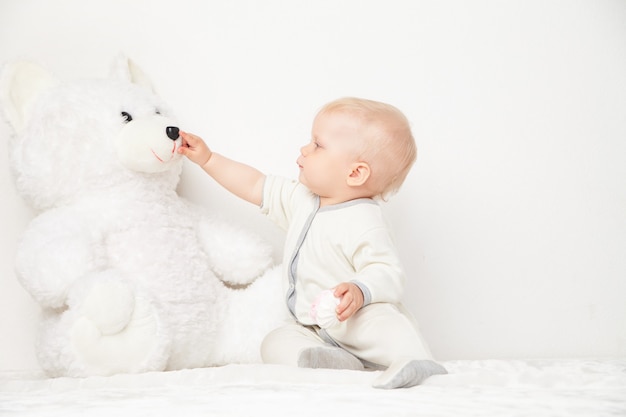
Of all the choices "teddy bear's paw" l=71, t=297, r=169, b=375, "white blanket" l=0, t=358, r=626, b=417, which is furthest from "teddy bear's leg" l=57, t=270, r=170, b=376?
"white blanket" l=0, t=358, r=626, b=417

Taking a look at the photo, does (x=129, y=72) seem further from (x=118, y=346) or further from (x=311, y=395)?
(x=311, y=395)

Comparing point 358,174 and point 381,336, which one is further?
point 358,174

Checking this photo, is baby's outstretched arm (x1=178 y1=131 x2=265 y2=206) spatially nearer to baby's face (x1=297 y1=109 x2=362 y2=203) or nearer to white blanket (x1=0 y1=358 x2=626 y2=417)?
baby's face (x1=297 y1=109 x2=362 y2=203)

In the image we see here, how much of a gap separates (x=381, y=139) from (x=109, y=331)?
0.53m

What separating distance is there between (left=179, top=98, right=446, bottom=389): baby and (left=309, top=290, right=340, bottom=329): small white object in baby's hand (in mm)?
65

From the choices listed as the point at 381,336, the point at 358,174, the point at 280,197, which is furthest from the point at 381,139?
the point at 381,336

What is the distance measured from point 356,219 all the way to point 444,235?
0.40m

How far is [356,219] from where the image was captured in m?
1.27

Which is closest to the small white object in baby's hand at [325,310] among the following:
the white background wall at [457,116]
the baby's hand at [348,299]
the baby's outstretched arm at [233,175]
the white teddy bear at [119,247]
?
the baby's hand at [348,299]

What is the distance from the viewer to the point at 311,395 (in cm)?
81

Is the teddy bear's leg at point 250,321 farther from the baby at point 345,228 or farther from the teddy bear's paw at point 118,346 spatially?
the teddy bear's paw at point 118,346

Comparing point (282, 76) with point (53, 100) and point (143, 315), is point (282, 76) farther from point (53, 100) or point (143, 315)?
point (143, 315)

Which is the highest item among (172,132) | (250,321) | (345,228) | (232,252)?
(172,132)

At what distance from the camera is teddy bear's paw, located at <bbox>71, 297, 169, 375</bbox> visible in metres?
1.13
